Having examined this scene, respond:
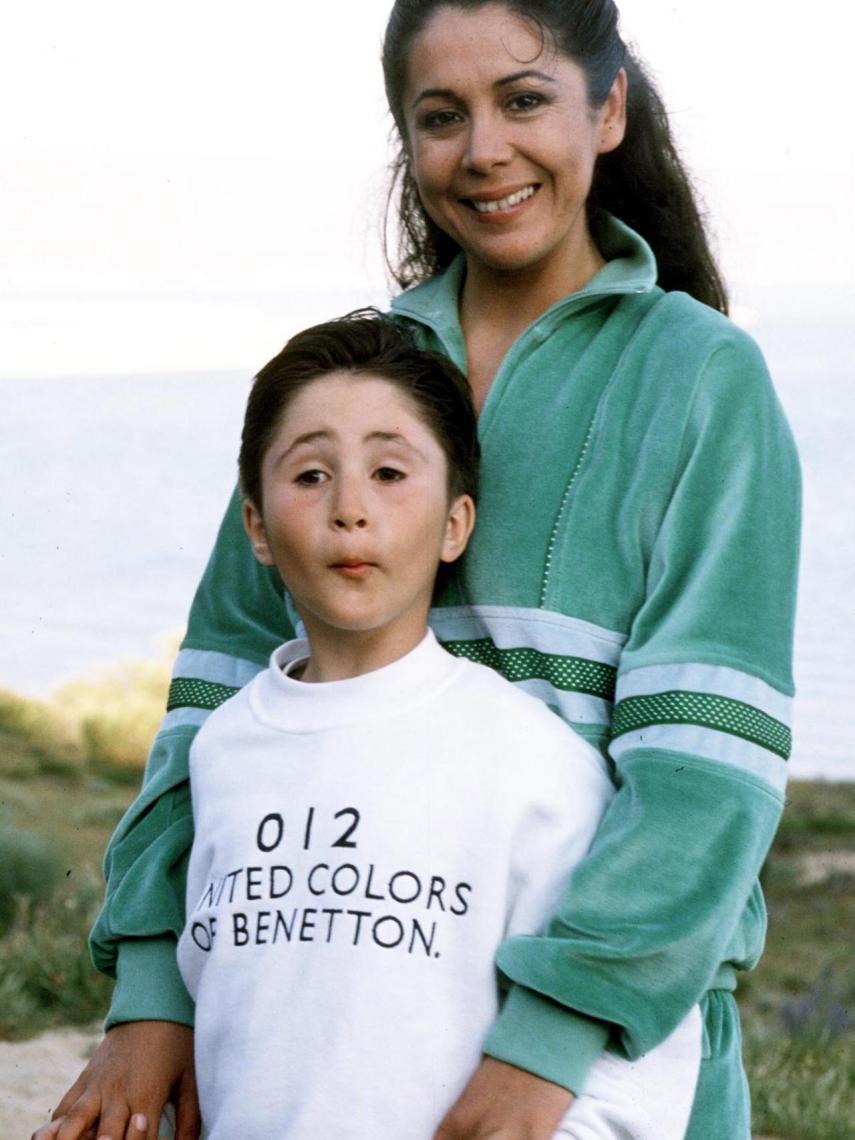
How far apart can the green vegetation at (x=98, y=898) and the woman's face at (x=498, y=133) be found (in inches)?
76.3

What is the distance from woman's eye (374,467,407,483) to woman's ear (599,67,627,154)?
577 millimetres

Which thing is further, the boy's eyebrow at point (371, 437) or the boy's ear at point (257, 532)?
the boy's ear at point (257, 532)

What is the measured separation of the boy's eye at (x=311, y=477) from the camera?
86.1 inches

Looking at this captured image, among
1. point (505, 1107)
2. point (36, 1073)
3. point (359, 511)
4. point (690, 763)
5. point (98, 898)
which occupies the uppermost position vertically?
point (359, 511)

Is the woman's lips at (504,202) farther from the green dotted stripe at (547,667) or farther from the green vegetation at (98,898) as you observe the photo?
the green vegetation at (98,898)

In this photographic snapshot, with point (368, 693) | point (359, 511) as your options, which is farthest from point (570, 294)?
point (368, 693)

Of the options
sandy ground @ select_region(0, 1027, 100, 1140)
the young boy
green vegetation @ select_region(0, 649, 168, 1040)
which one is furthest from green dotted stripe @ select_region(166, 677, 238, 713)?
green vegetation @ select_region(0, 649, 168, 1040)

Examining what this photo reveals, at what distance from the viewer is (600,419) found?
2271 millimetres

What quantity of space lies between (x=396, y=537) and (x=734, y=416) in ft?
1.39

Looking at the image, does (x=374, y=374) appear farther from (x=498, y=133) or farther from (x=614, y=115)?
(x=614, y=115)

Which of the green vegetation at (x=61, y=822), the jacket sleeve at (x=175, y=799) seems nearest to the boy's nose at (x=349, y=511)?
the jacket sleeve at (x=175, y=799)

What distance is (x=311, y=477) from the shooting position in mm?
2199

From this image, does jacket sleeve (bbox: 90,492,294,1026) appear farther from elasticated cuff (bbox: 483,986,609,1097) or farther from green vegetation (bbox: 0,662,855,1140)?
green vegetation (bbox: 0,662,855,1140)

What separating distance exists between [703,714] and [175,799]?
77cm
